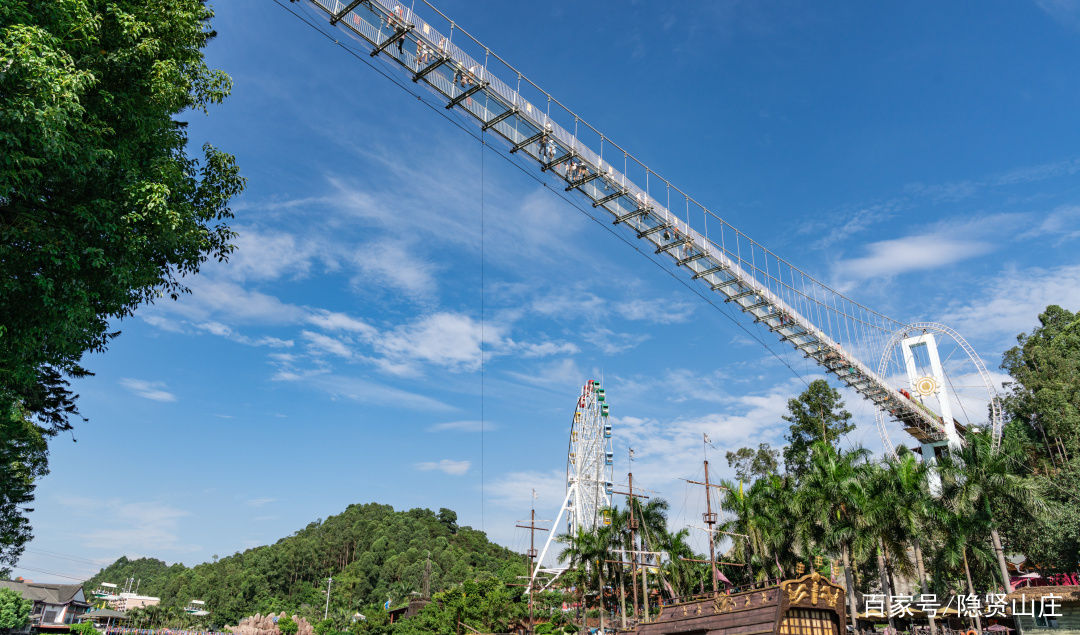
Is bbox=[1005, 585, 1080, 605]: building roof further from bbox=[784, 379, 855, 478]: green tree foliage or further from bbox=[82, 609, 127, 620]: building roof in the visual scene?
bbox=[82, 609, 127, 620]: building roof

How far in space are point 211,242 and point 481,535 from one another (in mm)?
117576

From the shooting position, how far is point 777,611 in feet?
66.8

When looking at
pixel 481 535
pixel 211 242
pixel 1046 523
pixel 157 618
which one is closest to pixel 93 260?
pixel 211 242

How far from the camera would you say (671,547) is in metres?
40.9

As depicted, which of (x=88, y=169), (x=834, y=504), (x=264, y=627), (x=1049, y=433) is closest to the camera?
(x=88, y=169)

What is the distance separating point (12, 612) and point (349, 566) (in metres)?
57.0

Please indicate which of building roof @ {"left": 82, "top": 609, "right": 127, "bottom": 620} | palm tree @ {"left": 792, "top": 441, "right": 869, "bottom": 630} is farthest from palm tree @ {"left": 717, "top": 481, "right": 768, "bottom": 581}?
building roof @ {"left": 82, "top": 609, "right": 127, "bottom": 620}

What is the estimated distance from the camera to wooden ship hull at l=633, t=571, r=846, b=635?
67.7 ft

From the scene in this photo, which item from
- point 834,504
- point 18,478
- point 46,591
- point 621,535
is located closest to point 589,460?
point 621,535

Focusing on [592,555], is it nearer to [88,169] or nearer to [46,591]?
[88,169]

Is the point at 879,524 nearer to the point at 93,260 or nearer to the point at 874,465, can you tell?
the point at 874,465

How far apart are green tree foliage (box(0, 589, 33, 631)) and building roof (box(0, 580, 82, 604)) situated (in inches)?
740

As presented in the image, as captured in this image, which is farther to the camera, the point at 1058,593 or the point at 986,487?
the point at 986,487

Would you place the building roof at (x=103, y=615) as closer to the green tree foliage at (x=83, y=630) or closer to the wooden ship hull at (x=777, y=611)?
the green tree foliage at (x=83, y=630)
